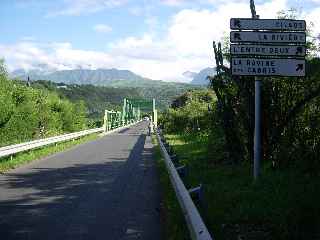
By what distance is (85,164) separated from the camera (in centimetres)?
1697

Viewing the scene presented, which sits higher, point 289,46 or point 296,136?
point 289,46

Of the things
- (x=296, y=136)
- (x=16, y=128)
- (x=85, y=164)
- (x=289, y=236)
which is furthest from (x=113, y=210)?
(x=16, y=128)

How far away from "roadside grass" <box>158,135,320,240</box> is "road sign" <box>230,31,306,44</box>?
2.78 meters

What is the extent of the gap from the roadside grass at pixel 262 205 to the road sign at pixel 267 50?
2.52m

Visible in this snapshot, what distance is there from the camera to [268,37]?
10539mm

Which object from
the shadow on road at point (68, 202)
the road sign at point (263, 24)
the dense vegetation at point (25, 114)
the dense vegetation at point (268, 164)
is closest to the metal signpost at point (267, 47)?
the road sign at point (263, 24)

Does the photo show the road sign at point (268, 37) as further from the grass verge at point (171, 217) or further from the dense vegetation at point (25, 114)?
the dense vegetation at point (25, 114)

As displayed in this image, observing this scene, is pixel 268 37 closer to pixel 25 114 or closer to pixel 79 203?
pixel 79 203

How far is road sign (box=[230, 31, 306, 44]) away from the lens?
34.6 feet

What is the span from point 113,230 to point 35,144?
51.0ft

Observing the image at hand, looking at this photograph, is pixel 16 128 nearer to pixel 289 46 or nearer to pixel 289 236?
pixel 289 46

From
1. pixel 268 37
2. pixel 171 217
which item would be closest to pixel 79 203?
pixel 171 217

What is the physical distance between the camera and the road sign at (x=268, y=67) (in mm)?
10516

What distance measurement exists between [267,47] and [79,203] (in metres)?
4.89
